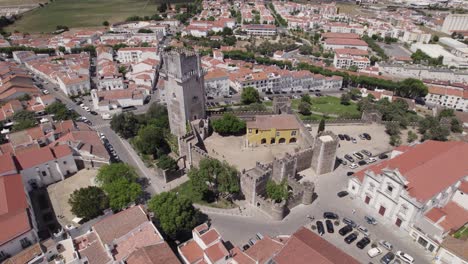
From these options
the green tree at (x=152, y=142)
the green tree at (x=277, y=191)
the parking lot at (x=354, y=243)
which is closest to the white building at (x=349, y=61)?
the green tree at (x=152, y=142)

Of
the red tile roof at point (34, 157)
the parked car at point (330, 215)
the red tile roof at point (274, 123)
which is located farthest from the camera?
the red tile roof at point (274, 123)

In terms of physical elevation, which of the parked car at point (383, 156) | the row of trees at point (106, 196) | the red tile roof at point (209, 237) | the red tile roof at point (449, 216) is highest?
the red tile roof at point (209, 237)

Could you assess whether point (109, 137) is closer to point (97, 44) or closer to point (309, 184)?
point (309, 184)

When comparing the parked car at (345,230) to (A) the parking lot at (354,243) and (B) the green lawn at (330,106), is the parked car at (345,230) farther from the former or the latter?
(B) the green lawn at (330,106)

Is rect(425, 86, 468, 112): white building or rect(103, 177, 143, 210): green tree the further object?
rect(425, 86, 468, 112): white building

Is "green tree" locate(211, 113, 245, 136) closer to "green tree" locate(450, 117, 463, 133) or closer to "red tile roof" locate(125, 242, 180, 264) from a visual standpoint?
"red tile roof" locate(125, 242, 180, 264)

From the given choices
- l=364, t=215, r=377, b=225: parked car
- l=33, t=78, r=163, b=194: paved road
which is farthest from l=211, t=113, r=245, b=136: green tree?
l=364, t=215, r=377, b=225: parked car

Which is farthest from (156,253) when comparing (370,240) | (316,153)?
(316,153)

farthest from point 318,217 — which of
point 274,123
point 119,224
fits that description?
point 119,224
